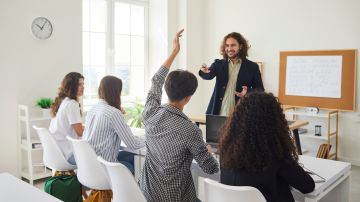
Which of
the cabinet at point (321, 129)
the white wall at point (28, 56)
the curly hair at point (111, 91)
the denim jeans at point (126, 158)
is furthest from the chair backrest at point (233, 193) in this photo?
the cabinet at point (321, 129)

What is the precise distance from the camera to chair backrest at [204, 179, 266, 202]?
1.48 meters

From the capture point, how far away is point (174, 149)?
1886mm

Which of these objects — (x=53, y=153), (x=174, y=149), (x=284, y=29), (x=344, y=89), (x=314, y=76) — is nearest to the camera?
(x=174, y=149)

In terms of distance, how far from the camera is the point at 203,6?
6.34m

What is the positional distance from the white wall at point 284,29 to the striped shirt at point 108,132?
11.3 ft

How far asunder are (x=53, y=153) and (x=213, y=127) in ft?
4.05

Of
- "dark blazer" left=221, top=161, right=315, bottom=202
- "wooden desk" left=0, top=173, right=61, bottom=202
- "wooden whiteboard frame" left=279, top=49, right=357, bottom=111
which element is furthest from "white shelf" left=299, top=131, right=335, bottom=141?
"wooden desk" left=0, top=173, right=61, bottom=202

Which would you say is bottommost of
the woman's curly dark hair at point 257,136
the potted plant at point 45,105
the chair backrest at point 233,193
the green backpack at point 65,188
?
the green backpack at point 65,188

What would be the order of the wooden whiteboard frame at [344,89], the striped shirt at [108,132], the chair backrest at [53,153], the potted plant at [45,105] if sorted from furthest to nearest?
the wooden whiteboard frame at [344,89] → the potted plant at [45,105] → the chair backrest at [53,153] → the striped shirt at [108,132]

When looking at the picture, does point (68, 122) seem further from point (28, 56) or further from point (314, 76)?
point (314, 76)

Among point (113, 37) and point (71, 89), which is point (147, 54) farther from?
point (71, 89)

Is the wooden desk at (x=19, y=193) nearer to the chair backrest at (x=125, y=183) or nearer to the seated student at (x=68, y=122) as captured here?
the chair backrest at (x=125, y=183)

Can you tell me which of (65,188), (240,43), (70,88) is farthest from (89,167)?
(240,43)

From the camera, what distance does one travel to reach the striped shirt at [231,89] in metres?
3.31
